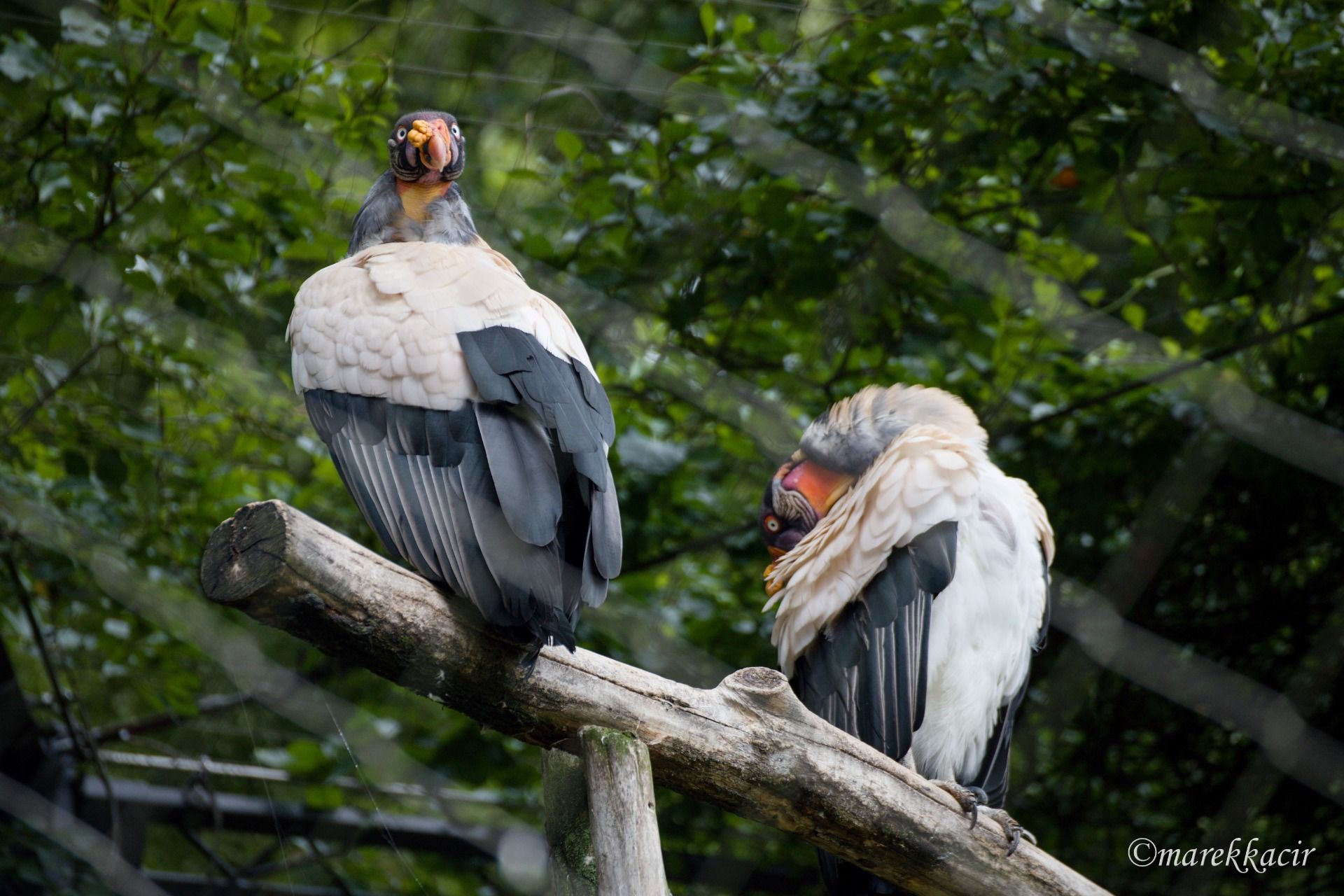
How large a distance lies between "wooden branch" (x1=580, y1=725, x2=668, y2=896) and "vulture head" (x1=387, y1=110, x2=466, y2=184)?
1163mm

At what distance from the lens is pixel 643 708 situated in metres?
1.51

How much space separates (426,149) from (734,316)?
116 centimetres

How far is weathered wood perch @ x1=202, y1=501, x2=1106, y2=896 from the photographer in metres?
1.30

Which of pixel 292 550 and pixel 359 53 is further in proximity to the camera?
pixel 359 53

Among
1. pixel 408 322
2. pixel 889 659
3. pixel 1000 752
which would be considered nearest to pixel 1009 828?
pixel 889 659

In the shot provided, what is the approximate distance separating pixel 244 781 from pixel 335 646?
3013 millimetres

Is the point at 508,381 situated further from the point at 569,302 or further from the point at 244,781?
the point at 244,781

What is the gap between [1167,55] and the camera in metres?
2.66

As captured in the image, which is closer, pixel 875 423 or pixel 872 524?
pixel 872 524

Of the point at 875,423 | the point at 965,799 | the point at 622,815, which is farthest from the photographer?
the point at 875,423

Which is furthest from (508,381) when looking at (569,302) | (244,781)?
(244,781)

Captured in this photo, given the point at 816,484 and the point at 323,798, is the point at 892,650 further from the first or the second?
the point at 323,798

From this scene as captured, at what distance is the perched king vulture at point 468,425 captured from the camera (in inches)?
57.4

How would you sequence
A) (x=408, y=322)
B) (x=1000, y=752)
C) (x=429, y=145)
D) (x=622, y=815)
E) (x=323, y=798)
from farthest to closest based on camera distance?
(x=323, y=798)
(x=1000, y=752)
(x=429, y=145)
(x=408, y=322)
(x=622, y=815)
